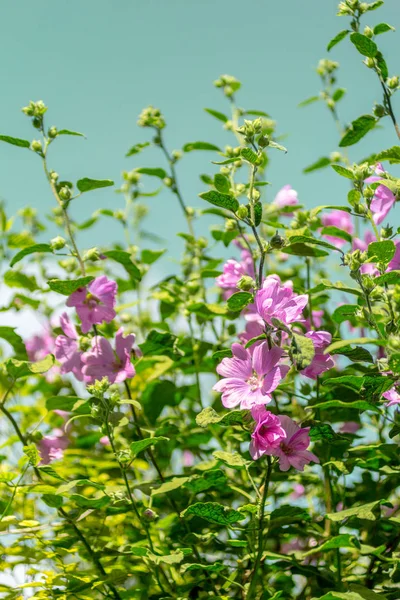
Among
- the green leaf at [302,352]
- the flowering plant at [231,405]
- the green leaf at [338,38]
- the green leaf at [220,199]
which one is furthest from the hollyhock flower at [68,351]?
the green leaf at [338,38]

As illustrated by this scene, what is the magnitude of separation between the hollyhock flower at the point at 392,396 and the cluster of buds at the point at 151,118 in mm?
1138

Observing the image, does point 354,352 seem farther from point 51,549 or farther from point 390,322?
point 51,549

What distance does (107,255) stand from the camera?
66.4 inches

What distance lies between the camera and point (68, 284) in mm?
1562

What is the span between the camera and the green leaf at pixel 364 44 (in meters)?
1.59

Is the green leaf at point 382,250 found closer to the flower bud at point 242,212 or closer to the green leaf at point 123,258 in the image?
the flower bud at point 242,212

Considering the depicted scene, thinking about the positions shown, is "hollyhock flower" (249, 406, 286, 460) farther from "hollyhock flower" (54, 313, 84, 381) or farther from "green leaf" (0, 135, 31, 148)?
"green leaf" (0, 135, 31, 148)

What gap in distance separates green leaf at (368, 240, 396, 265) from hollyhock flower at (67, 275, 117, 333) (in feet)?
2.06

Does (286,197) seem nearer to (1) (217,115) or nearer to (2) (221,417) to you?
(1) (217,115)

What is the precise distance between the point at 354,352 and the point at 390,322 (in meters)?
0.09

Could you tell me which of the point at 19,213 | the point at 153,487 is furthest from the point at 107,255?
the point at 19,213

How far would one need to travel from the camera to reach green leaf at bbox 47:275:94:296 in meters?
1.55

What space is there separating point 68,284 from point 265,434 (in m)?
0.57

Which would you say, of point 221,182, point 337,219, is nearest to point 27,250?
point 221,182
